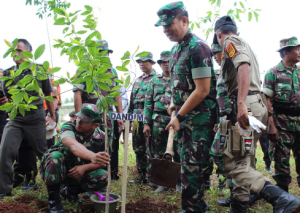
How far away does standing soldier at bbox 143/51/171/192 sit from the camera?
421 cm

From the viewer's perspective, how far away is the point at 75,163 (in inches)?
122

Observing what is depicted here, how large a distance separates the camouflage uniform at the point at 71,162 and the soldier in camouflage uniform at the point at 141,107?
1.28 m

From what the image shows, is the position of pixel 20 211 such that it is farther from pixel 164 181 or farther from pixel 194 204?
pixel 194 204

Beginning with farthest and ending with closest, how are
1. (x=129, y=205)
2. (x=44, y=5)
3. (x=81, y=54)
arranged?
(x=44, y=5)
(x=129, y=205)
(x=81, y=54)

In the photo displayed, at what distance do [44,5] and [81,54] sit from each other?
16.2 ft

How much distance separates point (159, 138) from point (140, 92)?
45.4 inches

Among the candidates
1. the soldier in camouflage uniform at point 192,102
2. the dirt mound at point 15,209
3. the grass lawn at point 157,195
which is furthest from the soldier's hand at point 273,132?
the dirt mound at point 15,209

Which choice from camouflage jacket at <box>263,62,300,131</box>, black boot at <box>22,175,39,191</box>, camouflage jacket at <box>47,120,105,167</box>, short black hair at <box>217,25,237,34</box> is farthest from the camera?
black boot at <box>22,175,39,191</box>

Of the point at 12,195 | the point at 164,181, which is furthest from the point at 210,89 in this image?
the point at 12,195

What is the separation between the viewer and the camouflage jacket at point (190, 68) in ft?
8.09

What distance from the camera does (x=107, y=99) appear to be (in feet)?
6.77

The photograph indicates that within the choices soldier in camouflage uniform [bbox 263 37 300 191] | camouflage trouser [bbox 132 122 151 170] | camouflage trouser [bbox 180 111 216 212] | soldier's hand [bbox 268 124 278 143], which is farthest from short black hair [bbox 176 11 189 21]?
camouflage trouser [bbox 132 122 151 170]

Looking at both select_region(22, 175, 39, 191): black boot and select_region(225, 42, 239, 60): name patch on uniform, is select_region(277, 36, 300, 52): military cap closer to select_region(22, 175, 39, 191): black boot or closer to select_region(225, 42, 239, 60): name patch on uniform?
select_region(225, 42, 239, 60): name patch on uniform

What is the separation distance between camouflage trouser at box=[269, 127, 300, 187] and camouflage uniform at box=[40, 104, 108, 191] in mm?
2246
